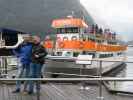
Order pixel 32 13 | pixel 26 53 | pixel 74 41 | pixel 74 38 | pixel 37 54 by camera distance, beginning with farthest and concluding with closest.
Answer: pixel 32 13 → pixel 74 38 → pixel 74 41 → pixel 26 53 → pixel 37 54

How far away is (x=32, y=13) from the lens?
305 feet

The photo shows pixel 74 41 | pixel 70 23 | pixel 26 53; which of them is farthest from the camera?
pixel 70 23

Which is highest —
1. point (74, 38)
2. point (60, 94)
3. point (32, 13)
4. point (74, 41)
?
point (32, 13)

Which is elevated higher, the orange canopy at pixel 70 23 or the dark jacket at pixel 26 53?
the orange canopy at pixel 70 23

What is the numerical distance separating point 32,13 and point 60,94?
8571 centimetres

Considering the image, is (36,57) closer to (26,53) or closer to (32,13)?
(26,53)

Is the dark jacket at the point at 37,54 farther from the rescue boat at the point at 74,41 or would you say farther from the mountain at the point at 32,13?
the mountain at the point at 32,13

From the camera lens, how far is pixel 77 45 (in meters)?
19.7

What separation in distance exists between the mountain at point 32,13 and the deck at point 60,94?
69.3m

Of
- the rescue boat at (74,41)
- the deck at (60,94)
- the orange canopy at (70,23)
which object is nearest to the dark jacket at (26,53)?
the deck at (60,94)

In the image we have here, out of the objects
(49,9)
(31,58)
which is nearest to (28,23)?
(49,9)

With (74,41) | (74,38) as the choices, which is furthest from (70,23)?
(74,41)

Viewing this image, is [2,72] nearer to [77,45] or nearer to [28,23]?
[77,45]

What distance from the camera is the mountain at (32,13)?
274ft
